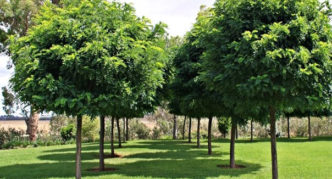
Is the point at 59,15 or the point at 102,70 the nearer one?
the point at 102,70

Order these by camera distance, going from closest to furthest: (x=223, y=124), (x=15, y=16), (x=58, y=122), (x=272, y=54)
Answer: (x=272, y=54) < (x=15, y=16) < (x=223, y=124) < (x=58, y=122)

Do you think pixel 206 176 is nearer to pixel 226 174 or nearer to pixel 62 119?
pixel 226 174

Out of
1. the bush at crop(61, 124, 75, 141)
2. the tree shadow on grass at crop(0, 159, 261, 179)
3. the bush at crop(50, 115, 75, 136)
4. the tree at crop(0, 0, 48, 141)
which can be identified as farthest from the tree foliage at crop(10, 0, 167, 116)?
the bush at crop(50, 115, 75, 136)

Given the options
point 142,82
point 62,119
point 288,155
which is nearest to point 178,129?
point 62,119

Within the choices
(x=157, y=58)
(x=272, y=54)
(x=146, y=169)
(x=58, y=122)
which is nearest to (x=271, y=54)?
(x=272, y=54)

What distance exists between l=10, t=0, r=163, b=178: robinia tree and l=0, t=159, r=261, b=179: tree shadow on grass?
3322 millimetres

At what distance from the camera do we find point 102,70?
7.67m

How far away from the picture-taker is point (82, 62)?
7.64m

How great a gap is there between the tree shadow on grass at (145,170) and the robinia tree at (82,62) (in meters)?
3.32

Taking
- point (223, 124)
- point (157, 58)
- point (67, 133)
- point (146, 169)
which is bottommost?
point (146, 169)

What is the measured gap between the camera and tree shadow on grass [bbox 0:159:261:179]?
1145 cm

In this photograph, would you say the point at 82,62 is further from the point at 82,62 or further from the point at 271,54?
the point at 271,54

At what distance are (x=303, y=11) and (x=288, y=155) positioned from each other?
36.4ft

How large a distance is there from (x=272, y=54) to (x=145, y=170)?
7443mm
